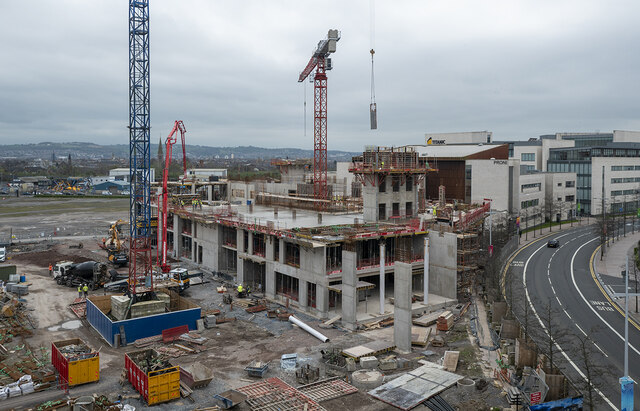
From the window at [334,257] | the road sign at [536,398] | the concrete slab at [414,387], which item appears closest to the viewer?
the road sign at [536,398]

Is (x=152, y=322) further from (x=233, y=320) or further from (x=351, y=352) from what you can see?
(x=351, y=352)

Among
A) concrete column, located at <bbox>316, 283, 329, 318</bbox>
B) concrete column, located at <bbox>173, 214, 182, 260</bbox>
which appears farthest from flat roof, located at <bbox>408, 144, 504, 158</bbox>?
concrete column, located at <bbox>316, 283, 329, 318</bbox>

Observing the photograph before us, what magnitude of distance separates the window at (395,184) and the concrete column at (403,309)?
1912 centimetres

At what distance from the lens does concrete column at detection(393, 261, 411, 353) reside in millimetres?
33500

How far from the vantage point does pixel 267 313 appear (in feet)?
137

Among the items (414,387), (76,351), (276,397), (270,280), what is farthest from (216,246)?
(414,387)

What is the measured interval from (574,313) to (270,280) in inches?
984

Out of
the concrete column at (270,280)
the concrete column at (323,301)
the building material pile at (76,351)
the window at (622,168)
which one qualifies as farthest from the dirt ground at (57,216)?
the window at (622,168)

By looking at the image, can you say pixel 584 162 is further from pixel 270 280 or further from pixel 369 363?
pixel 369 363

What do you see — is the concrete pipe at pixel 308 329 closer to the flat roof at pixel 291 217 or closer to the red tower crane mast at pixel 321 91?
the flat roof at pixel 291 217

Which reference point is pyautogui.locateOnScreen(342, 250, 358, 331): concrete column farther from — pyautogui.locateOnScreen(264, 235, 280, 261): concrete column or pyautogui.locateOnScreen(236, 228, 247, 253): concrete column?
pyautogui.locateOnScreen(236, 228, 247, 253): concrete column

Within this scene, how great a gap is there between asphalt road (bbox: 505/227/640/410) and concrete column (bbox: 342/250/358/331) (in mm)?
11715

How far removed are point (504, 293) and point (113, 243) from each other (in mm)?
47171

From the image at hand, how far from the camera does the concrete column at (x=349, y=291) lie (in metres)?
38.0
